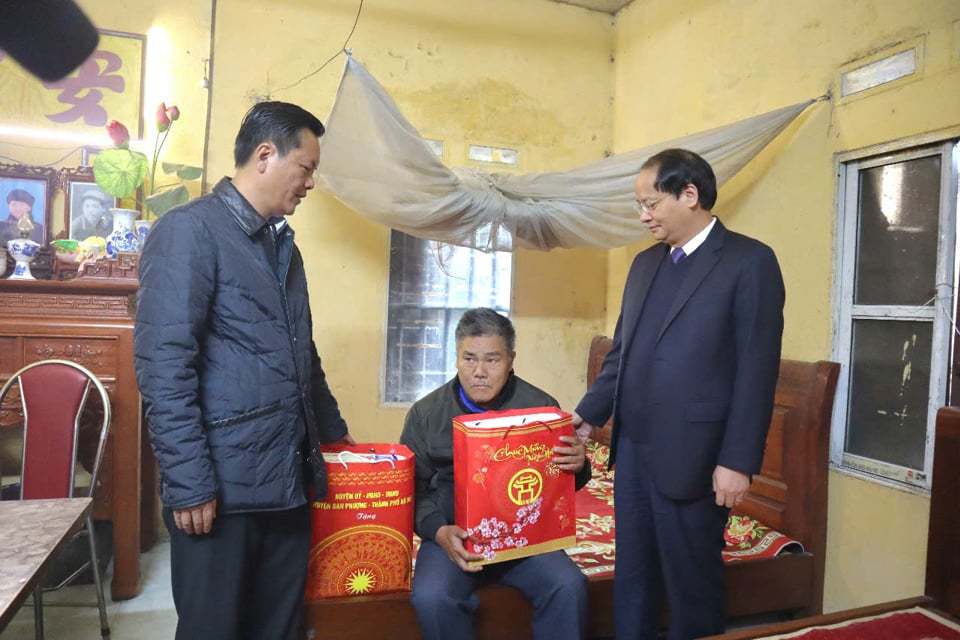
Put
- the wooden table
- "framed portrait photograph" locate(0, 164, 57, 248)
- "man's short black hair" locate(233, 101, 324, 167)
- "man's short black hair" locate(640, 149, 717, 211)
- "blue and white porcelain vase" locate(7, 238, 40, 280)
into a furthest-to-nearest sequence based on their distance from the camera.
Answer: "framed portrait photograph" locate(0, 164, 57, 248), "blue and white porcelain vase" locate(7, 238, 40, 280), "man's short black hair" locate(640, 149, 717, 211), "man's short black hair" locate(233, 101, 324, 167), the wooden table

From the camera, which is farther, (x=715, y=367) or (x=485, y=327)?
(x=485, y=327)

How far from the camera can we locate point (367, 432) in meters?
3.54

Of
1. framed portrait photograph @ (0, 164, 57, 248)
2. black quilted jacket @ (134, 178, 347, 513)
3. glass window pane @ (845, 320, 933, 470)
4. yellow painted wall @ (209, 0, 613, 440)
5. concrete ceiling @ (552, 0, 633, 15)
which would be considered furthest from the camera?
concrete ceiling @ (552, 0, 633, 15)

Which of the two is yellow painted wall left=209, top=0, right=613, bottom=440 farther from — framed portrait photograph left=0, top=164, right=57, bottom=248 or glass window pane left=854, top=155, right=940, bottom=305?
glass window pane left=854, top=155, right=940, bottom=305

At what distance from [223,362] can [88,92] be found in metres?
2.45

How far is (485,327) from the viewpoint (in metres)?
1.94

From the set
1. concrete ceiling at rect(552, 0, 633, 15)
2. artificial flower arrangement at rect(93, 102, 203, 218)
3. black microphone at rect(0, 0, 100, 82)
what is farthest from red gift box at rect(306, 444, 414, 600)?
concrete ceiling at rect(552, 0, 633, 15)

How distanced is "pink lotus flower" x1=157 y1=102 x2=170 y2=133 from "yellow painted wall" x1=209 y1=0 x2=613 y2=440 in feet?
0.94

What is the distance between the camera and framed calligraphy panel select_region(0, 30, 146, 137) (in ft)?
9.78

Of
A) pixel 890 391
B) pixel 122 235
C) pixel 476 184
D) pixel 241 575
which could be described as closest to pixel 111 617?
pixel 241 575

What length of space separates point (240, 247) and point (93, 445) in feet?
6.63

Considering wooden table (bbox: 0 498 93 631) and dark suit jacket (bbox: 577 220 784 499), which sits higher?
dark suit jacket (bbox: 577 220 784 499)

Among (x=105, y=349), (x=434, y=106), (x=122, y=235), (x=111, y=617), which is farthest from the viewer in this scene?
(x=434, y=106)

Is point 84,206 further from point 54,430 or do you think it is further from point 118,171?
point 54,430
